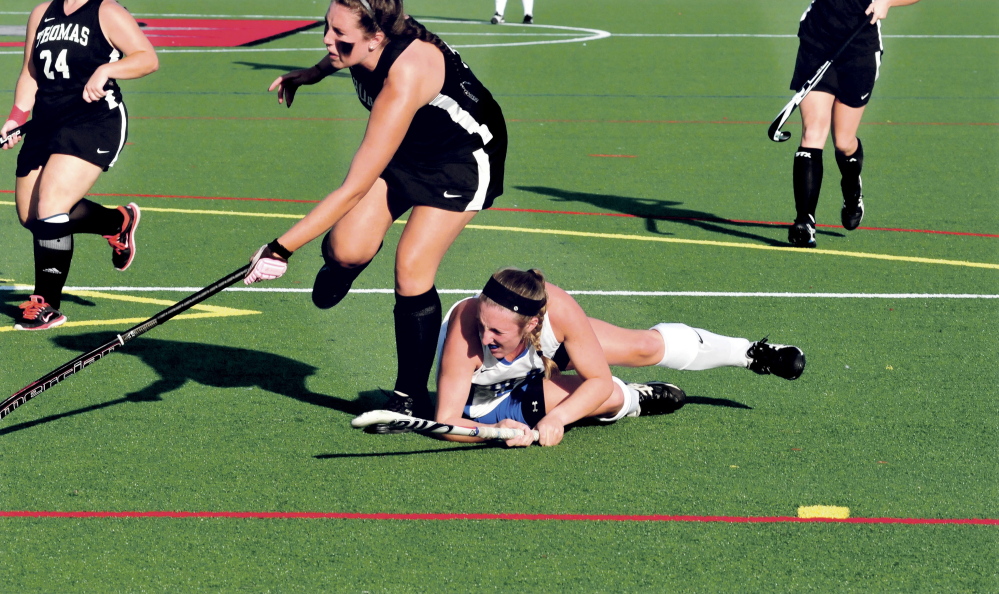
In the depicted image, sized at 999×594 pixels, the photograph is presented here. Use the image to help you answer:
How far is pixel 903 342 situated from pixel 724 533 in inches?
104

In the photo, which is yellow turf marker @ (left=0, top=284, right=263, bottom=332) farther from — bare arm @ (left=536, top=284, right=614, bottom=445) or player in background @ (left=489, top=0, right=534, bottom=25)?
player in background @ (left=489, top=0, right=534, bottom=25)

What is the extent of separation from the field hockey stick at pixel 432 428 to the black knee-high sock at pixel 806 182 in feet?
14.0

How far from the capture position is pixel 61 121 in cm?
682

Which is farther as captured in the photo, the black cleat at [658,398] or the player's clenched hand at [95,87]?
the player's clenched hand at [95,87]

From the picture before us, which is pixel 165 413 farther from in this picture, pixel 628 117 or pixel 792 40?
pixel 792 40

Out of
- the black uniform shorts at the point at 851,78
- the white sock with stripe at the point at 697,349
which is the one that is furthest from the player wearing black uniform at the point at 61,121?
the black uniform shorts at the point at 851,78

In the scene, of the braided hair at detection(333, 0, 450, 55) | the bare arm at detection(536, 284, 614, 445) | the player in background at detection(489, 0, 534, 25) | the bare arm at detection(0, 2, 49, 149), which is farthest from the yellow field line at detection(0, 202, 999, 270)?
the player in background at detection(489, 0, 534, 25)

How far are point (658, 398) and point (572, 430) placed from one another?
408 millimetres

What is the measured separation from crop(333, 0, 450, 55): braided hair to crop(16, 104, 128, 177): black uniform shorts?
2.57m

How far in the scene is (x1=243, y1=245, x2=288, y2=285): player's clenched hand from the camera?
450 centimetres

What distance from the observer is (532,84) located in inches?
666

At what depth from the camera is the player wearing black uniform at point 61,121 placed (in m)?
6.74

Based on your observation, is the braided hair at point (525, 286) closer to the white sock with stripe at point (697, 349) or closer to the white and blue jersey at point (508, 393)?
the white and blue jersey at point (508, 393)

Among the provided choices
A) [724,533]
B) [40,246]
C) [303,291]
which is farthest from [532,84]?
[724,533]
